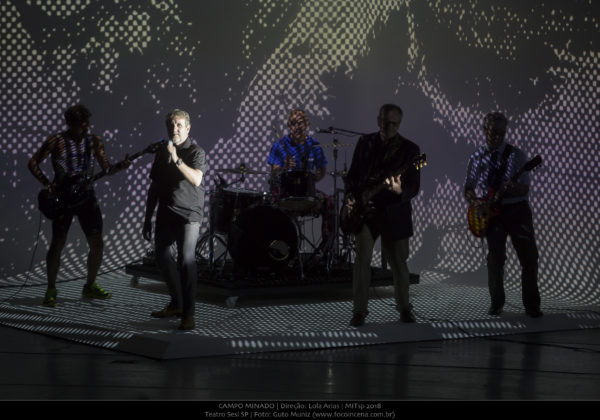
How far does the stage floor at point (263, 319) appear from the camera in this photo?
579 centimetres

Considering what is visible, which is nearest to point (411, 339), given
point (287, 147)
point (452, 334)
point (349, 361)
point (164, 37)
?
point (452, 334)

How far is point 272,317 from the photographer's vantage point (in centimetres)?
691

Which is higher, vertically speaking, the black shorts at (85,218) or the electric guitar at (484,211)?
the electric guitar at (484,211)

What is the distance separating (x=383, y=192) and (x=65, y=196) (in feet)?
8.01

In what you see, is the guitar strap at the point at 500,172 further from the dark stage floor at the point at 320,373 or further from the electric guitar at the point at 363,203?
the dark stage floor at the point at 320,373

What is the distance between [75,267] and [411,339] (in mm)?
4395

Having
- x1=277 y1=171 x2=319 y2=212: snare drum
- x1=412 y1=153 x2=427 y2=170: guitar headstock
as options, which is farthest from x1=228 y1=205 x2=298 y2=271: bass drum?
x1=412 y1=153 x2=427 y2=170: guitar headstock

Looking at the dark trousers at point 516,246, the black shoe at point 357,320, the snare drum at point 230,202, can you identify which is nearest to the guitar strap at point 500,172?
the dark trousers at point 516,246

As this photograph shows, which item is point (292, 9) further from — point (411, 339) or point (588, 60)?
point (411, 339)

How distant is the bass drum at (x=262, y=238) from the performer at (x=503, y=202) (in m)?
1.60

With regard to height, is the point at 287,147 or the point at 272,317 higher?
the point at 287,147

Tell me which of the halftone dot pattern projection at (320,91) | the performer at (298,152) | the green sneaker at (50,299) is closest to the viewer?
the green sneaker at (50,299)

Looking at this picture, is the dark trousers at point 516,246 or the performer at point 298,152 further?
the performer at point 298,152

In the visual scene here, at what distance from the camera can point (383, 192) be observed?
6.17 meters
